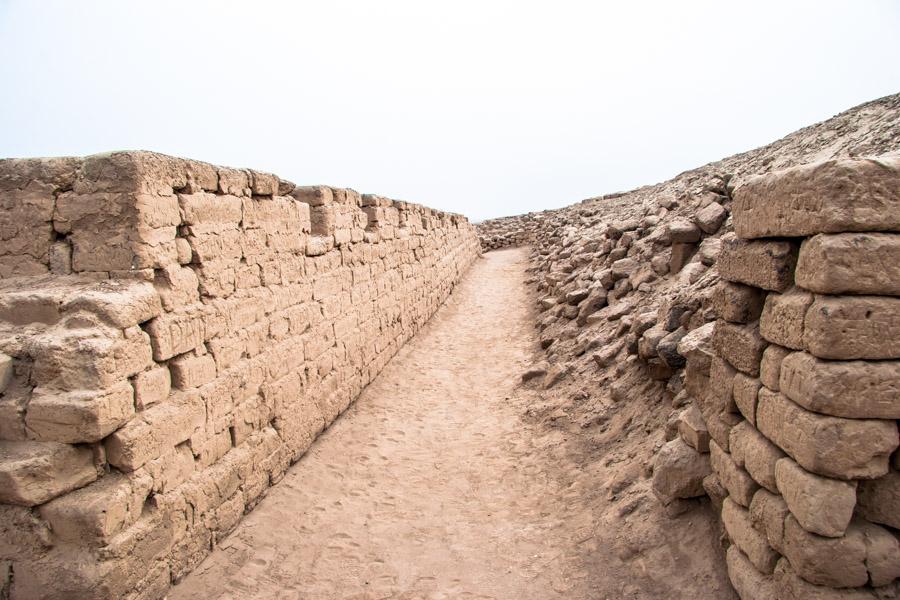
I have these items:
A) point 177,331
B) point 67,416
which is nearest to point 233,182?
point 177,331

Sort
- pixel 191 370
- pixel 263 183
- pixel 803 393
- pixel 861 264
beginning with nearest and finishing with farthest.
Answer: pixel 861 264
pixel 803 393
pixel 191 370
pixel 263 183

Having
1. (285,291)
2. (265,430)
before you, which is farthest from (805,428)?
(285,291)

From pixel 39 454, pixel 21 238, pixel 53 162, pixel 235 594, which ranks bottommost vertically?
pixel 235 594

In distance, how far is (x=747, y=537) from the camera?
266cm

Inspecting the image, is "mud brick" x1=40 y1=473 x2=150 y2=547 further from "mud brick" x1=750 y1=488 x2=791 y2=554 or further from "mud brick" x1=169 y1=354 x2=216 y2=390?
"mud brick" x1=750 y1=488 x2=791 y2=554

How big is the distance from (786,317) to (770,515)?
2.96 feet

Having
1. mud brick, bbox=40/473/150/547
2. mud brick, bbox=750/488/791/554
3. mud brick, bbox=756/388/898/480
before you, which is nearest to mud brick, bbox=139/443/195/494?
mud brick, bbox=40/473/150/547

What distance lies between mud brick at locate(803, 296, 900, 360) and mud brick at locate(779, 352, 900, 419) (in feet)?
0.14

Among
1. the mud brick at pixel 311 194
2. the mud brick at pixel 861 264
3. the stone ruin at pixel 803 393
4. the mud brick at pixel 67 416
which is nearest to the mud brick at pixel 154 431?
the mud brick at pixel 67 416

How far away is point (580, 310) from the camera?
7.82 m

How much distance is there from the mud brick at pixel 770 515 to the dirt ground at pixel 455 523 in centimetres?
52

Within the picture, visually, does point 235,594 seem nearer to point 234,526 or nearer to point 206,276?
point 234,526

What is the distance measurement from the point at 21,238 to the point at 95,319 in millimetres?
843

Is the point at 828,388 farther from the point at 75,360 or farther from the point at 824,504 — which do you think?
the point at 75,360
